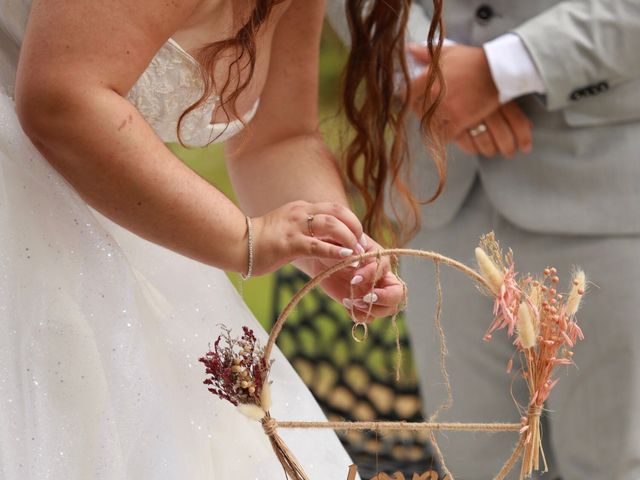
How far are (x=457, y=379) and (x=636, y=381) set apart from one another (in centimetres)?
35

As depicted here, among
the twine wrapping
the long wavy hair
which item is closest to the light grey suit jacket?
the long wavy hair

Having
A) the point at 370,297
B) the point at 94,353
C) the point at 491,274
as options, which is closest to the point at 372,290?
the point at 370,297

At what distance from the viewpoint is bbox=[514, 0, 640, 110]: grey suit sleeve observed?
1.61 meters

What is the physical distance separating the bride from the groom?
653mm

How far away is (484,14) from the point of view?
168cm

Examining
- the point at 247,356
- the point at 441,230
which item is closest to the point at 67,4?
the point at 247,356

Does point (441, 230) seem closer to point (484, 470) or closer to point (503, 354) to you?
point (503, 354)

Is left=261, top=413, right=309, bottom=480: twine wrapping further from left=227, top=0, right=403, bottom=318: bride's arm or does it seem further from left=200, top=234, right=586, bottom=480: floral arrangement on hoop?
left=227, top=0, right=403, bottom=318: bride's arm

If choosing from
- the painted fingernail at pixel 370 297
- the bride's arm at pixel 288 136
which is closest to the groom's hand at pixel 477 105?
the bride's arm at pixel 288 136

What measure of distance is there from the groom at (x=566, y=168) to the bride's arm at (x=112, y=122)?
81 cm

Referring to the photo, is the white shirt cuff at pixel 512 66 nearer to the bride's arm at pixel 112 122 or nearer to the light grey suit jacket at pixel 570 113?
the light grey suit jacket at pixel 570 113

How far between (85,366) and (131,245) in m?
0.23

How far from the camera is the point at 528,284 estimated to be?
3.29 ft

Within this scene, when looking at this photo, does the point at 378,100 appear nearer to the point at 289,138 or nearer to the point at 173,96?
the point at 289,138
